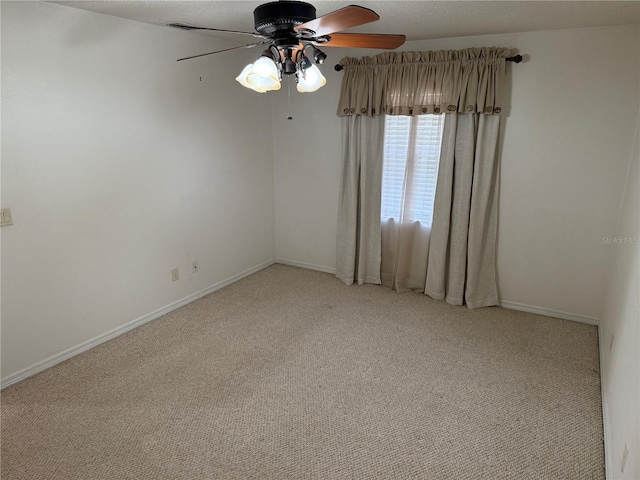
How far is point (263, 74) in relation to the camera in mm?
1869

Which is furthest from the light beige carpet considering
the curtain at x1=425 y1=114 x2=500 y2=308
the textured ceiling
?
the textured ceiling

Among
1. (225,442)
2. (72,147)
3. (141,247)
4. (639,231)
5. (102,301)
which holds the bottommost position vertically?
(225,442)

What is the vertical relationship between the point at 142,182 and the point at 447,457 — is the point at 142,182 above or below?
above

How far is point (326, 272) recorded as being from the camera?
14.9ft

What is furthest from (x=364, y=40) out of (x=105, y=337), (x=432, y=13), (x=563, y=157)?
(x=105, y=337)

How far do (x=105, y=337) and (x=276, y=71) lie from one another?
2.37 metres

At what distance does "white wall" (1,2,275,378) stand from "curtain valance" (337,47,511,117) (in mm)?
1103

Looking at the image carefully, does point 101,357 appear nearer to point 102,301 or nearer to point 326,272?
point 102,301

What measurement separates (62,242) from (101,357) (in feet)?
2.74

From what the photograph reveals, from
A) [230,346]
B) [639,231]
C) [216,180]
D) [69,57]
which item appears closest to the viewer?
[639,231]

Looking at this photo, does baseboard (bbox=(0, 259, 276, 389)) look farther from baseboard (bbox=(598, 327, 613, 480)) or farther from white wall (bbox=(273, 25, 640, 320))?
baseboard (bbox=(598, 327, 613, 480))

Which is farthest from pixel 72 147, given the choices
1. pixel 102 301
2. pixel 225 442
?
pixel 225 442

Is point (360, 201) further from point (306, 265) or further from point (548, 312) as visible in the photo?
point (548, 312)

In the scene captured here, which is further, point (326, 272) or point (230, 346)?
point (326, 272)
